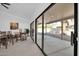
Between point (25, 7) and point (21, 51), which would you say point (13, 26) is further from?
point (21, 51)

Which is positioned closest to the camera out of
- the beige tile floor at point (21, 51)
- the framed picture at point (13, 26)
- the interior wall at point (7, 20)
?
the beige tile floor at point (21, 51)

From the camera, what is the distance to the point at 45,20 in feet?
16.9

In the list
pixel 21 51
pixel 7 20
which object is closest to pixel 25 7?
pixel 21 51

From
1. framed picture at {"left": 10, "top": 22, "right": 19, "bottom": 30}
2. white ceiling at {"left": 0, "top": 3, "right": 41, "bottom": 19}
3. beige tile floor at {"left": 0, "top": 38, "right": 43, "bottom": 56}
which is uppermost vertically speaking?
white ceiling at {"left": 0, "top": 3, "right": 41, "bottom": 19}

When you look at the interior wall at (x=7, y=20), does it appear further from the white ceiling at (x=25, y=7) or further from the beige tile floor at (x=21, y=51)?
the beige tile floor at (x=21, y=51)

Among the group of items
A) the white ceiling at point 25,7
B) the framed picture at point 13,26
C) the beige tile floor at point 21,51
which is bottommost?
the beige tile floor at point 21,51

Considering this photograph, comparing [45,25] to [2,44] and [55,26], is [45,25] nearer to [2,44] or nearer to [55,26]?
[55,26]

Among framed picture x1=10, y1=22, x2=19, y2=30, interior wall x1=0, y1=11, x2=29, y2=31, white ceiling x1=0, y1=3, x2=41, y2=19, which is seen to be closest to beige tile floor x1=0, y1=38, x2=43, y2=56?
white ceiling x1=0, y1=3, x2=41, y2=19

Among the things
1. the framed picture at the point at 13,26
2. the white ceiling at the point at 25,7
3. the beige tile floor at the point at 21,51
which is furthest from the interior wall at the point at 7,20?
the beige tile floor at the point at 21,51

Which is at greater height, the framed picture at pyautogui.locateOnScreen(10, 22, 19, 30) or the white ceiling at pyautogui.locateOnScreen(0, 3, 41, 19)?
the white ceiling at pyautogui.locateOnScreen(0, 3, 41, 19)

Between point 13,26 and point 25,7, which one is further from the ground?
point 25,7

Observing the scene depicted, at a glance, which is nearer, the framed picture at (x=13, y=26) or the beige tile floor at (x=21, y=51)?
the beige tile floor at (x=21, y=51)

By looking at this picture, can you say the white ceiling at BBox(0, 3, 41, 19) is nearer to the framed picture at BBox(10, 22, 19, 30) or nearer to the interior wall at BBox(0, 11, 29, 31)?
the interior wall at BBox(0, 11, 29, 31)

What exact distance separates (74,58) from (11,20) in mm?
11624
